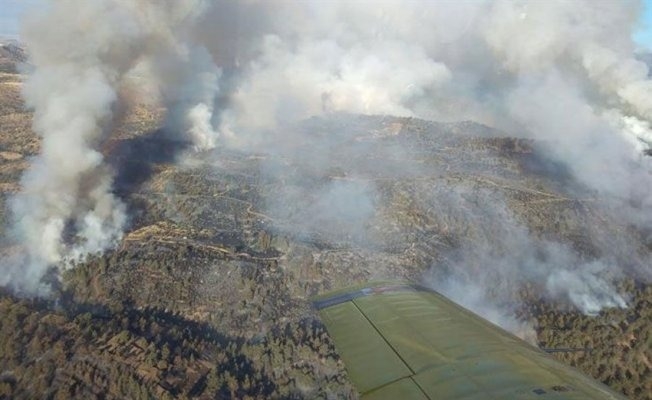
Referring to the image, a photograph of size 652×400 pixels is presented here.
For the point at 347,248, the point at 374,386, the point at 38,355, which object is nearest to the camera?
the point at 374,386

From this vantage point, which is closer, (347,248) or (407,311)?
(407,311)

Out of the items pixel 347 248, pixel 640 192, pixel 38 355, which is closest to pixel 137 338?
pixel 38 355

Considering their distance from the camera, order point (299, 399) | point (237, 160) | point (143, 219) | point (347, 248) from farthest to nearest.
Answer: point (237, 160), point (143, 219), point (347, 248), point (299, 399)

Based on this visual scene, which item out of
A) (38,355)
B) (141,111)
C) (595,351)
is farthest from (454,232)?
(141,111)

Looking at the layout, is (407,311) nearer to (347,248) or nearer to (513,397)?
(513,397)

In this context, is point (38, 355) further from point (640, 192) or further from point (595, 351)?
point (640, 192)

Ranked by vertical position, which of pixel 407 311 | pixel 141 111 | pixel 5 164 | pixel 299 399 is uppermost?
pixel 141 111

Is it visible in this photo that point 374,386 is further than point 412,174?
No

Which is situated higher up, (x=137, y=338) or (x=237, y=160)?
(x=237, y=160)

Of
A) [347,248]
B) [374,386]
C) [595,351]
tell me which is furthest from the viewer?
[347,248]
